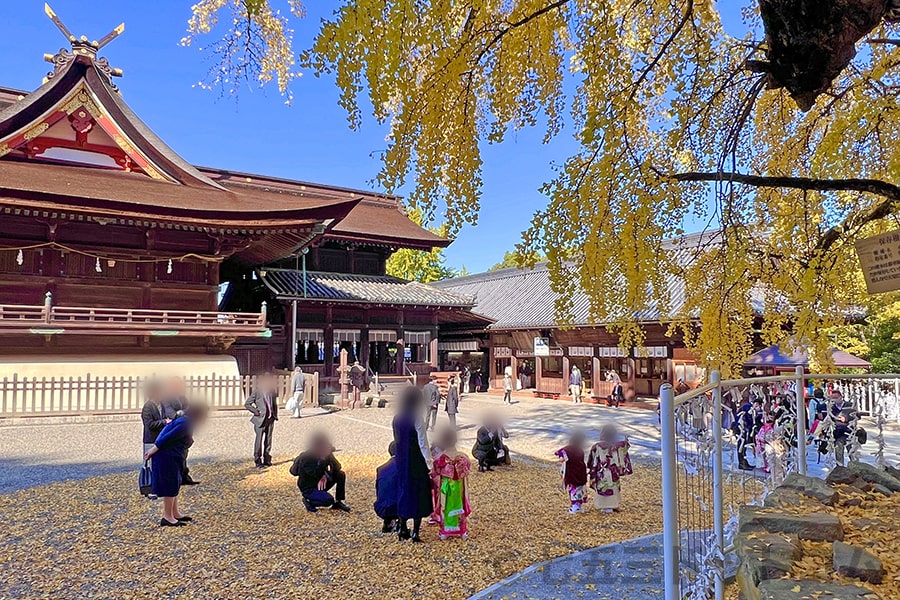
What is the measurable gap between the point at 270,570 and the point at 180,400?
2366 mm

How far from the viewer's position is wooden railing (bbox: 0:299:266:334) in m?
13.9

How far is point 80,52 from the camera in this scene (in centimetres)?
1614

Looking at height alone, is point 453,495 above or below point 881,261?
below

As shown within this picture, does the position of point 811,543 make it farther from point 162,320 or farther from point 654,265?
point 162,320

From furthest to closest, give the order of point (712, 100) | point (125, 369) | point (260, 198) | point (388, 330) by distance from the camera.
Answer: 1. point (388, 330)
2. point (260, 198)
3. point (125, 369)
4. point (712, 100)

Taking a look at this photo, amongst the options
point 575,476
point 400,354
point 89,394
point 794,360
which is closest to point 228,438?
point 89,394

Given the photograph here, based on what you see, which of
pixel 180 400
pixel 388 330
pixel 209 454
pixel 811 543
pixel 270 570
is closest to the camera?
pixel 811 543

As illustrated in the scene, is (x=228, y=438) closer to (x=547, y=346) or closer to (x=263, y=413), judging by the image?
(x=263, y=413)

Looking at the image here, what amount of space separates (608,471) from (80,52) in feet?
61.2

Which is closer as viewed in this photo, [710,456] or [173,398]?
[710,456]

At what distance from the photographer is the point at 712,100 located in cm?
496

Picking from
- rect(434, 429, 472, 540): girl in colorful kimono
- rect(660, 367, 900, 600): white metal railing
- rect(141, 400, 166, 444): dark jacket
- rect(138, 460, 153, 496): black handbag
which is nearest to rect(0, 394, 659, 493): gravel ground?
rect(138, 460, 153, 496): black handbag

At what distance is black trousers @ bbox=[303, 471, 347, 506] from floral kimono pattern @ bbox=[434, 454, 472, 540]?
1.60 m

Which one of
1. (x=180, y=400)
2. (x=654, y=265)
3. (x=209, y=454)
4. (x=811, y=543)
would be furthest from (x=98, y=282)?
(x=811, y=543)
